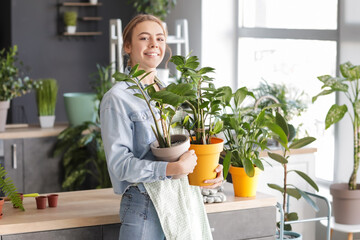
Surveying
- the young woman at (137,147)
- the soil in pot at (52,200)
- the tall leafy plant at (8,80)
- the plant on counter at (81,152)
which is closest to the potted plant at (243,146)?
the young woman at (137,147)

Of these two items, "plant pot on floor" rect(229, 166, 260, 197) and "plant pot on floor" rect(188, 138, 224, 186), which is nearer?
"plant pot on floor" rect(188, 138, 224, 186)

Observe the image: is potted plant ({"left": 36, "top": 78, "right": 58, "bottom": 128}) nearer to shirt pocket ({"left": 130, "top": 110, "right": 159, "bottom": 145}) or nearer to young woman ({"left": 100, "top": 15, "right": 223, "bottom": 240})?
young woman ({"left": 100, "top": 15, "right": 223, "bottom": 240})

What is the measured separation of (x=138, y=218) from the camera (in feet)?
8.11

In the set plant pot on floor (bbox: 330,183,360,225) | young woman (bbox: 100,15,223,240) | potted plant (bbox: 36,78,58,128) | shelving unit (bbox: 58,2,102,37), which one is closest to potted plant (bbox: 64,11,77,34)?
shelving unit (bbox: 58,2,102,37)

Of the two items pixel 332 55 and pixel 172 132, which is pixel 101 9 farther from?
pixel 172 132

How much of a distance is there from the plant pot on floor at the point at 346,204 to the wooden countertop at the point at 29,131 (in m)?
2.48

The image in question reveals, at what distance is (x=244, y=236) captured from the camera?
298 centimetres

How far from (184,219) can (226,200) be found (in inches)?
19.4

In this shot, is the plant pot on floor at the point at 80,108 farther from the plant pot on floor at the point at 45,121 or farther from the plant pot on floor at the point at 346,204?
the plant pot on floor at the point at 346,204

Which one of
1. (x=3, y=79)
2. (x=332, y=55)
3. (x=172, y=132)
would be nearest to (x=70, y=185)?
(x=3, y=79)

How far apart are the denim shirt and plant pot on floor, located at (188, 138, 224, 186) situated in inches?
6.8

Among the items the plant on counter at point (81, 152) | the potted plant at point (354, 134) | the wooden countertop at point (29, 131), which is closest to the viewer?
the potted plant at point (354, 134)

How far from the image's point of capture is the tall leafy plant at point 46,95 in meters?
5.34

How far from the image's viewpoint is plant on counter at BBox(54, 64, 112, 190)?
5.22 meters
